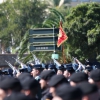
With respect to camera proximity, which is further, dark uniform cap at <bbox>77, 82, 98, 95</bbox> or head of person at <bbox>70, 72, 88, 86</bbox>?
head of person at <bbox>70, 72, 88, 86</bbox>

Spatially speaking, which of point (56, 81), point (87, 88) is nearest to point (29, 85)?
point (56, 81)

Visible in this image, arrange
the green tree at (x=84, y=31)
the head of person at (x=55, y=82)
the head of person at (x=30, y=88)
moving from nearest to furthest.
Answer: the head of person at (x=30, y=88)
the head of person at (x=55, y=82)
the green tree at (x=84, y=31)

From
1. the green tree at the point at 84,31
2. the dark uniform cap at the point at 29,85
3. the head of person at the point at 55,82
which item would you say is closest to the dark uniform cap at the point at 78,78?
→ the head of person at the point at 55,82

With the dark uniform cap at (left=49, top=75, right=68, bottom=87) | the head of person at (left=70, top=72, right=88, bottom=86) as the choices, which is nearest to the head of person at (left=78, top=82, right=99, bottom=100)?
the dark uniform cap at (left=49, top=75, right=68, bottom=87)

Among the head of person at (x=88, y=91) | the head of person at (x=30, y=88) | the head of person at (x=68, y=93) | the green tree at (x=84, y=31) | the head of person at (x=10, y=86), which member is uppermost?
the head of person at (x=68, y=93)

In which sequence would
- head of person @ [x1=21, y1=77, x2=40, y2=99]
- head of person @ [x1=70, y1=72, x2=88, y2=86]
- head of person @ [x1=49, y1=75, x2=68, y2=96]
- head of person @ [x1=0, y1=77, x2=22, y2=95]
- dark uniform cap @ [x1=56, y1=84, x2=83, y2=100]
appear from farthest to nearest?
head of person @ [x1=70, y1=72, x2=88, y2=86] < head of person @ [x1=49, y1=75, x2=68, y2=96] < head of person @ [x1=21, y1=77, x2=40, y2=99] < head of person @ [x1=0, y1=77, x2=22, y2=95] < dark uniform cap @ [x1=56, y1=84, x2=83, y2=100]

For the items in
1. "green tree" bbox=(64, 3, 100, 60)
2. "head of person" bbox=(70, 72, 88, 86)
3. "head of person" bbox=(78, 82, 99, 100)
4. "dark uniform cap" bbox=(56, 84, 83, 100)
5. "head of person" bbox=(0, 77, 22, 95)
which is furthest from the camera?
"green tree" bbox=(64, 3, 100, 60)

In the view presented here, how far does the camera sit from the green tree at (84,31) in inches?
1421

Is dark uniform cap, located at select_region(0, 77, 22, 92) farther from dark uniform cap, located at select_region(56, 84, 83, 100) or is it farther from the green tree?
the green tree

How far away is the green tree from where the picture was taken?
1421 inches

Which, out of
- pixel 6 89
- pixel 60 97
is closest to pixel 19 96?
pixel 60 97

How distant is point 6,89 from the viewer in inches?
297

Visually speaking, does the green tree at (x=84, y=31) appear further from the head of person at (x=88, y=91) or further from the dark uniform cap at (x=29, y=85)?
the head of person at (x=88, y=91)

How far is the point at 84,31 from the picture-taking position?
120 ft
